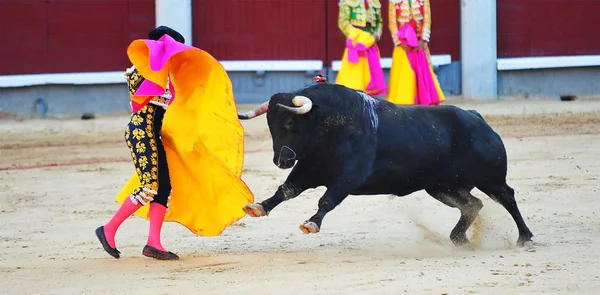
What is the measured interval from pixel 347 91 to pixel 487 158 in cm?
69

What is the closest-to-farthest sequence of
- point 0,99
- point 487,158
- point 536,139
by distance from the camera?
point 487,158 → point 536,139 → point 0,99

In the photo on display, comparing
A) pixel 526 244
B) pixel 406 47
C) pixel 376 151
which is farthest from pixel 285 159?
pixel 406 47

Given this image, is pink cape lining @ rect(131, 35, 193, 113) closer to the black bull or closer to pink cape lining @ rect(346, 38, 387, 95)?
the black bull

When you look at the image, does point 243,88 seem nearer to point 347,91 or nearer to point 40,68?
point 40,68

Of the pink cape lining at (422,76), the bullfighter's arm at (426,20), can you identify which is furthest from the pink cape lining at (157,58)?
the pink cape lining at (422,76)

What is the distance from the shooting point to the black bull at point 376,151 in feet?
15.7

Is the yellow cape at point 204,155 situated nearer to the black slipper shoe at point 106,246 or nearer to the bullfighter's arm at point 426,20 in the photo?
the black slipper shoe at point 106,246

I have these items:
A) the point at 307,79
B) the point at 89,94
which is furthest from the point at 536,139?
the point at 89,94

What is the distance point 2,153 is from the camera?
891 cm

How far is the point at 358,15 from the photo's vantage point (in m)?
8.94

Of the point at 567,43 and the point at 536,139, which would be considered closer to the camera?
the point at 536,139

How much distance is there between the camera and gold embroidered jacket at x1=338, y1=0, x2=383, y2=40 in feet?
29.2

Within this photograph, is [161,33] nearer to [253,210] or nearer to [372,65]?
[253,210]

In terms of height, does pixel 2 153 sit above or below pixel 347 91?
below
